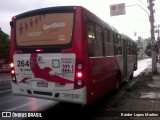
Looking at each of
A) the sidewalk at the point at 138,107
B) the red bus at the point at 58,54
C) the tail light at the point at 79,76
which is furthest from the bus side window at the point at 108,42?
the tail light at the point at 79,76

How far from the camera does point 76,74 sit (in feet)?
25.2

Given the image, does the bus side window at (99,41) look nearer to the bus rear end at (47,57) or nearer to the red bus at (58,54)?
the red bus at (58,54)

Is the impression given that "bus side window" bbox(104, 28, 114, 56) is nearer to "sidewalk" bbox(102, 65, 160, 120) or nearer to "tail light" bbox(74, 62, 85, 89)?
"sidewalk" bbox(102, 65, 160, 120)

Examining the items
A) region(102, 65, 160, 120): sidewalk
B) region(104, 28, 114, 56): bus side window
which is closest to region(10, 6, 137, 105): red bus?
region(102, 65, 160, 120): sidewalk

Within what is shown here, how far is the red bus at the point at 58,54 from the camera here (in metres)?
7.71

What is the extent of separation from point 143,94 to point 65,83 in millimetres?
5529

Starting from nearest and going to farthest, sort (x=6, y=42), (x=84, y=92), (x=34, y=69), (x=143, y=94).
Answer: (x=84, y=92) < (x=34, y=69) < (x=143, y=94) < (x=6, y=42)

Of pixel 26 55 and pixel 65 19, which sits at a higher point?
pixel 65 19

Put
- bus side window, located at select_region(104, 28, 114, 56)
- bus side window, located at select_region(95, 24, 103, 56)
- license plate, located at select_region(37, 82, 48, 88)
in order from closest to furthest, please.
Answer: license plate, located at select_region(37, 82, 48, 88) → bus side window, located at select_region(95, 24, 103, 56) → bus side window, located at select_region(104, 28, 114, 56)

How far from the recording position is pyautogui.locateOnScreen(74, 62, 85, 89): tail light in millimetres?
7668

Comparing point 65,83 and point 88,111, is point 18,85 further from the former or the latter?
point 88,111

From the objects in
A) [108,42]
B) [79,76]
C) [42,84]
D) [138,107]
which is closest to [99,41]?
[108,42]

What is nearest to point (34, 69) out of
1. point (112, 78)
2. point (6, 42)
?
point (112, 78)

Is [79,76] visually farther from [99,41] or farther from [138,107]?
[138,107]
